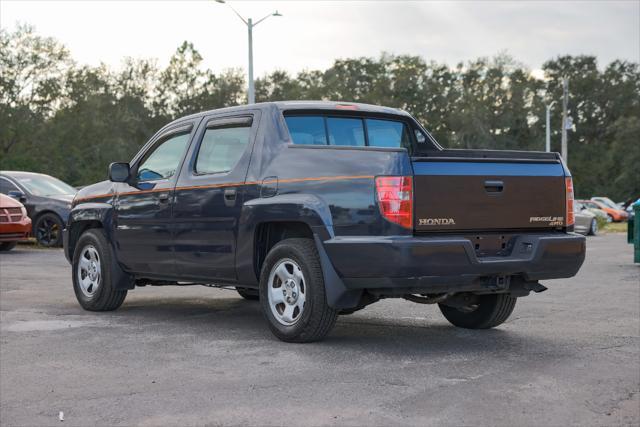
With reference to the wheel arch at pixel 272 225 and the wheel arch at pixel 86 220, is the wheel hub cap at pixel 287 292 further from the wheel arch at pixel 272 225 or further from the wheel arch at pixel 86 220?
the wheel arch at pixel 86 220

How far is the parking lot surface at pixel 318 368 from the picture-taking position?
5125 mm

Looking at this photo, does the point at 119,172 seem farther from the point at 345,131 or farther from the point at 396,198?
the point at 396,198

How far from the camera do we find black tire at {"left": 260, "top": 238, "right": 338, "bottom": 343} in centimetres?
695

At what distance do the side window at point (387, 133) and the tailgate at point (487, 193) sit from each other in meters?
1.43

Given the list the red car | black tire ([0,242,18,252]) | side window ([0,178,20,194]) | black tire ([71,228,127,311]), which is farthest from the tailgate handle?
side window ([0,178,20,194])

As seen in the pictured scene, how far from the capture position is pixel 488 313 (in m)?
8.07

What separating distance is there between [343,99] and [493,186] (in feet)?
239

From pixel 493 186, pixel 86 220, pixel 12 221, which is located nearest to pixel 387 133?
pixel 493 186

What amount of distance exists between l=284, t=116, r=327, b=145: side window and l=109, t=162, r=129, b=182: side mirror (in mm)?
2176

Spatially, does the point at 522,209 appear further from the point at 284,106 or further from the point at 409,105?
the point at 409,105

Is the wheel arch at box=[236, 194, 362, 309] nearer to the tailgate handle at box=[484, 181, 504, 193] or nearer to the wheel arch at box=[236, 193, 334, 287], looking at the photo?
the wheel arch at box=[236, 193, 334, 287]

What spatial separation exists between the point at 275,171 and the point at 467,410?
2.90 m

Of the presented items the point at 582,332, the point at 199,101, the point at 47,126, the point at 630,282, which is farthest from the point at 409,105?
the point at 582,332

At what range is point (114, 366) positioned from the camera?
21.3 feet
